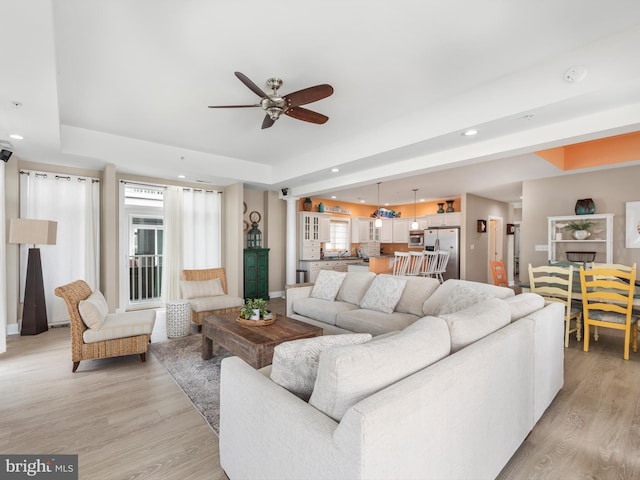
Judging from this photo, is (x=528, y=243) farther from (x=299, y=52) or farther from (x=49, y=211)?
(x=49, y=211)

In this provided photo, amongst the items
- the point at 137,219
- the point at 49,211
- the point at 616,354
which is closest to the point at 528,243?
the point at 616,354

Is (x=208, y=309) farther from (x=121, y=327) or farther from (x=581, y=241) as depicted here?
(x=581, y=241)

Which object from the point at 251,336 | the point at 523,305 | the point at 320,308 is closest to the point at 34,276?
the point at 251,336

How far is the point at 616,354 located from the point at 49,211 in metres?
7.70

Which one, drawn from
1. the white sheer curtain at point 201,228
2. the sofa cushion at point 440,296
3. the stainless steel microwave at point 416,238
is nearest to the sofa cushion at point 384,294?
the sofa cushion at point 440,296

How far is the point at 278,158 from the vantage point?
18.6ft

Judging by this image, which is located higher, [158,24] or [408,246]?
[158,24]

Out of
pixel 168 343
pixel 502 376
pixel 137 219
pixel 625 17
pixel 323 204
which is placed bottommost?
pixel 168 343

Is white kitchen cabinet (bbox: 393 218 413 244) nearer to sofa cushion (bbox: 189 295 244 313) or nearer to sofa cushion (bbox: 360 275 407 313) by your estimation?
sofa cushion (bbox: 360 275 407 313)

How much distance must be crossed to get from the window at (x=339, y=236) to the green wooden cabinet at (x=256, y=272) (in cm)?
265

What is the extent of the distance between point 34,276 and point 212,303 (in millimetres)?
2521

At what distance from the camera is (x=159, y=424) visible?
2271 millimetres

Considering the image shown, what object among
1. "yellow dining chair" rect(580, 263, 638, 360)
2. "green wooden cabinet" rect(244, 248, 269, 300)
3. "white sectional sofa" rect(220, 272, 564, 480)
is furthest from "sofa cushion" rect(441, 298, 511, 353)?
"green wooden cabinet" rect(244, 248, 269, 300)

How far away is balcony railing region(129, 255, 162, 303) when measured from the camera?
220 inches
